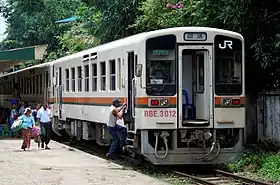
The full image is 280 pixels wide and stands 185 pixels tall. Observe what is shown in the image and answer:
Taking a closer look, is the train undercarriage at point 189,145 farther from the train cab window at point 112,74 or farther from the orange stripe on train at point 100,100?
the train cab window at point 112,74

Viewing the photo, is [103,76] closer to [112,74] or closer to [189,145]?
[112,74]

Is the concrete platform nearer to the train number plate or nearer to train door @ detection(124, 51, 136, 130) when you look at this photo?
train door @ detection(124, 51, 136, 130)

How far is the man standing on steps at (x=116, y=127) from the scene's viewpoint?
15121 millimetres

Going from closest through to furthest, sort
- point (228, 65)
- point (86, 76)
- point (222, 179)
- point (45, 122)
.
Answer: point (222, 179)
point (228, 65)
point (86, 76)
point (45, 122)

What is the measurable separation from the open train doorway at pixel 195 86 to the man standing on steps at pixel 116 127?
5.17 feet

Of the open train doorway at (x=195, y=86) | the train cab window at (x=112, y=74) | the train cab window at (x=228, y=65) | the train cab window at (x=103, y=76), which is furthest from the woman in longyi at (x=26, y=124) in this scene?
the train cab window at (x=228, y=65)

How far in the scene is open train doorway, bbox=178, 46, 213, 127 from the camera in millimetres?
13938

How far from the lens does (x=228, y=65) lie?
562 inches

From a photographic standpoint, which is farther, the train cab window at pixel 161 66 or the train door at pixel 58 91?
the train door at pixel 58 91

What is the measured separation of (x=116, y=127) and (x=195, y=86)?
2.42m

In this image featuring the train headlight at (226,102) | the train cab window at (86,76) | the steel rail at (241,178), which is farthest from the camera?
the train cab window at (86,76)

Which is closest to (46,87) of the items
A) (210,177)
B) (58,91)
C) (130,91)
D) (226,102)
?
(58,91)

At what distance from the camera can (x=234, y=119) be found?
14.1 meters

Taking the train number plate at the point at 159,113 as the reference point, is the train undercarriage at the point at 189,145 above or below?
below
